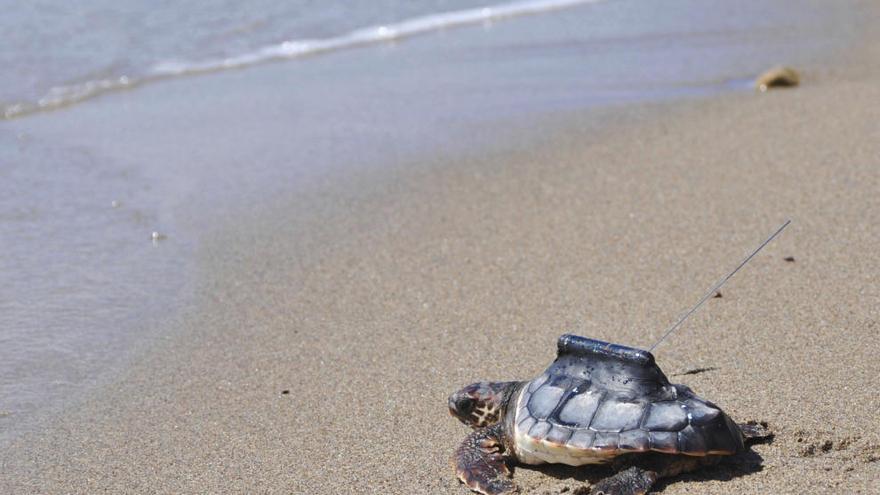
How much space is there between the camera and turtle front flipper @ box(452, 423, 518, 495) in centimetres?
339

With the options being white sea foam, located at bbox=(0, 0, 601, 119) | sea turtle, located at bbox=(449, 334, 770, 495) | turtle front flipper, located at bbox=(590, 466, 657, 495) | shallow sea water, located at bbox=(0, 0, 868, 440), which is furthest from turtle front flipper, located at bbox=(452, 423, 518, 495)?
white sea foam, located at bbox=(0, 0, 601, 119)

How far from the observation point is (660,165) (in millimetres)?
6562

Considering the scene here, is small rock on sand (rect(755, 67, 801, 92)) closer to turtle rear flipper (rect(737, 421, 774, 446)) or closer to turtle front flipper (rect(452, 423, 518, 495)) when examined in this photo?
turtle rear flipper (rect(737, 421, 774, 446))

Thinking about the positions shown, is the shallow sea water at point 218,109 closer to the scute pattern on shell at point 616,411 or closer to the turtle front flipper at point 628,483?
the scute pattern on shell at point 616,411

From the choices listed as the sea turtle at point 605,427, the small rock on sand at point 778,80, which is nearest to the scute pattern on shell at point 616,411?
the sea turtle at point 605,427

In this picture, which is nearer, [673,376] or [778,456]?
[778,456]

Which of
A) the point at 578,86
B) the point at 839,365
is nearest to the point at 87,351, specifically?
the point at 839,365

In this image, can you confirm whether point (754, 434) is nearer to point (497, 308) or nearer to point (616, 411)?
point (616, 411)

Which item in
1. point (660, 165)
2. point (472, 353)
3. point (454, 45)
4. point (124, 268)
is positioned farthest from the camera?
point (454, 45)

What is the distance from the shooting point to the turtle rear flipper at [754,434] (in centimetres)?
346

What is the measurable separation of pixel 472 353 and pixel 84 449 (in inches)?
62.0

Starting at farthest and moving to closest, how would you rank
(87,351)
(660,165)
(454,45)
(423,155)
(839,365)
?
(454,45) < (423,155) < (660,165) < (87,351) < (839,365)

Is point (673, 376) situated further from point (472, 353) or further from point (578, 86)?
point (578, 86)

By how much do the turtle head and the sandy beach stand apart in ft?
0.31
